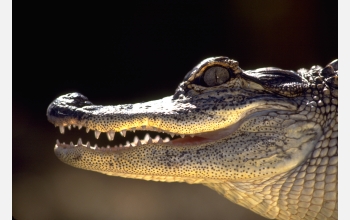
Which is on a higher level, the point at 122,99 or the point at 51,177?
the point at 122,99

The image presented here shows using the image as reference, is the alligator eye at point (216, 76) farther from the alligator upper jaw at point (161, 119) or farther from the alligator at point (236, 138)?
the alligator upper jaw at point (161, 119)

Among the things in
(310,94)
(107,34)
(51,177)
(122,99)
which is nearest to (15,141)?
(51,177)

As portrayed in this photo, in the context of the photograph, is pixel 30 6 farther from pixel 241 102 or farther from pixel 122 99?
pixel 241 102

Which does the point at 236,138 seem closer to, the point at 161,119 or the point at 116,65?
the point at 161,119

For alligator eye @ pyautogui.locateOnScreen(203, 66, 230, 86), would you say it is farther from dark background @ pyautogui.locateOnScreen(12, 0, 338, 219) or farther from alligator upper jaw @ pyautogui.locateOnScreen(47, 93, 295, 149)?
dark background @ pyautogui.locateOnScreen(12, 0, 338, 219)

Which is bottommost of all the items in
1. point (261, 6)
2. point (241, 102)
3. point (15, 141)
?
point (15, 141)

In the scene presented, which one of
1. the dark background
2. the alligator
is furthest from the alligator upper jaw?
the dark background
